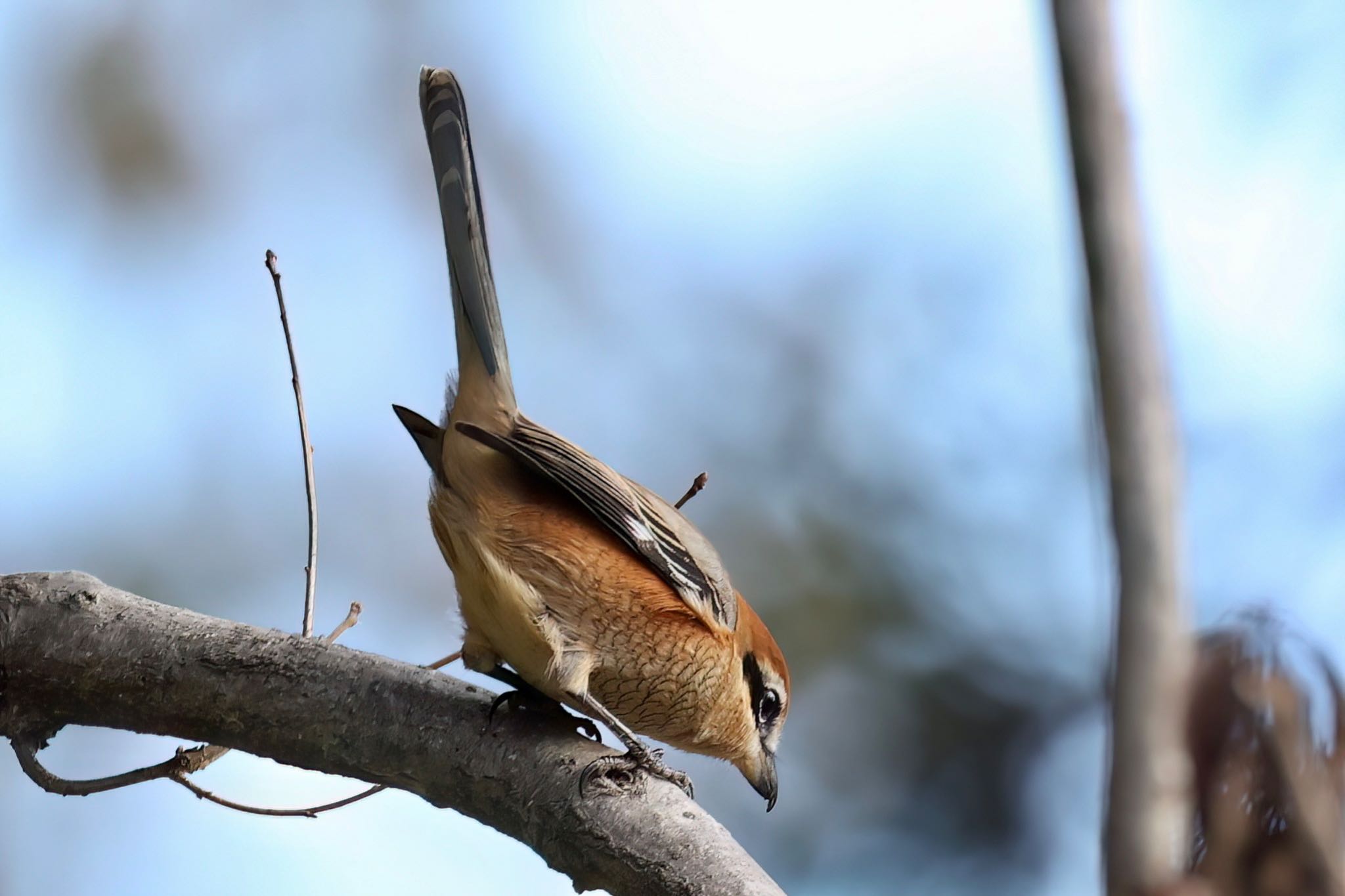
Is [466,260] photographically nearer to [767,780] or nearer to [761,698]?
[761,698]

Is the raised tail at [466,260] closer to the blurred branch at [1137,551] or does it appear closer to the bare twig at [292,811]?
the bare twig at [292,811]

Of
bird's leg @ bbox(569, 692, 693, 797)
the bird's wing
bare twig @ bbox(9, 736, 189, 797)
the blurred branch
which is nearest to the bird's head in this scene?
the bird's wing

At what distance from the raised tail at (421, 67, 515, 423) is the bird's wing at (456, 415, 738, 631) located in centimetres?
9

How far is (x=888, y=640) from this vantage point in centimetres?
423

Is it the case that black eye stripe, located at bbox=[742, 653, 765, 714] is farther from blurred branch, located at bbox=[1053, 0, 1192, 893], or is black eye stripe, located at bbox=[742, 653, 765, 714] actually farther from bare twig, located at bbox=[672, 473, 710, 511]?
blurred branch, located at bbox=[1053, 0, 1192, 893]

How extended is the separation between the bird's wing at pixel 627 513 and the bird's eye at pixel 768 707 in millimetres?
217

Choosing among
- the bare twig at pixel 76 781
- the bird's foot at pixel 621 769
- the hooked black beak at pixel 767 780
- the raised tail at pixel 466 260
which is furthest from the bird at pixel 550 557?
the bare twig at pixel 76 781

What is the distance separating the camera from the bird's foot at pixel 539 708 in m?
1.83

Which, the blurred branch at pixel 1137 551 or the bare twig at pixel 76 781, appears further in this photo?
the bare twig at pixel 76 781

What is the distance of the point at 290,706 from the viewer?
5.77ft

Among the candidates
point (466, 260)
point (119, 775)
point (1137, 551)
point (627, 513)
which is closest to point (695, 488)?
point (627, 513)

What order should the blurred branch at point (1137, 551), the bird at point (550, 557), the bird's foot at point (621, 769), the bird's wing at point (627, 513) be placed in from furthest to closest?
the bird's wing at point (627, 513)
the bird at point (550, 557)
the bird's foot at point (621, 769)
the blurred branch at point (1137, 551)

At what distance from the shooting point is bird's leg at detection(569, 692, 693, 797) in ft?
5.44

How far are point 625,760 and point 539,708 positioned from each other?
29 centimetres
